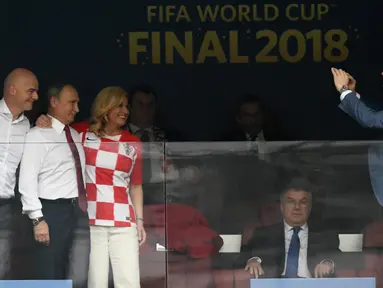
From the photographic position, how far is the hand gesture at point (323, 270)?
4.01 metres

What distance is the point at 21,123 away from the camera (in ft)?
15.1

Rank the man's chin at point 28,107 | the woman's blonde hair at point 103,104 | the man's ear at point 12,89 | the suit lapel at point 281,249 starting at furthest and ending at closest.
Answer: the man's ear at point 12,89 → the man's chin at point 28,107 → the woman's blonde hair at point 103,104 → the suit lapel at point 281,249

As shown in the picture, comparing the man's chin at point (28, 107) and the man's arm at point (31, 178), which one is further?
the man's chin at point (28, 107)

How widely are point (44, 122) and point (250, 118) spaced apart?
3.75 feet

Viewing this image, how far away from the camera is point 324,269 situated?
4.01m

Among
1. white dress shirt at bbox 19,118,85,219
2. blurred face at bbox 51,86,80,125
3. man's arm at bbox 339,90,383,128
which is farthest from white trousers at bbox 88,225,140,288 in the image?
man's arm at bbox 339,90,383,128

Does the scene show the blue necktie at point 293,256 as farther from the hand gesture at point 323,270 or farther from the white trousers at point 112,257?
the white trousers at point 112,257

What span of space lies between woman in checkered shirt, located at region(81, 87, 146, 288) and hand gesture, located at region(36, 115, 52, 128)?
0.41 m

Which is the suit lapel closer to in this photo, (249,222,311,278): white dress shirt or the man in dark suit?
(249,222,311,278): white dress shirt

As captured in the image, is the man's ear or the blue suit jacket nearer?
the blue suit jacket

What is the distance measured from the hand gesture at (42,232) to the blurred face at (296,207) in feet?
3.32

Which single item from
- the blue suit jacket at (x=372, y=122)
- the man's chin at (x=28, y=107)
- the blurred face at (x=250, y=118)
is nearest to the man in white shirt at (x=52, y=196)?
the man's chin at (x=28, y=107)

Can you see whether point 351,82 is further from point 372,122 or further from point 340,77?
point 372,122

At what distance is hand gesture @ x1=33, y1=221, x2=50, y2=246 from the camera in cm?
400
